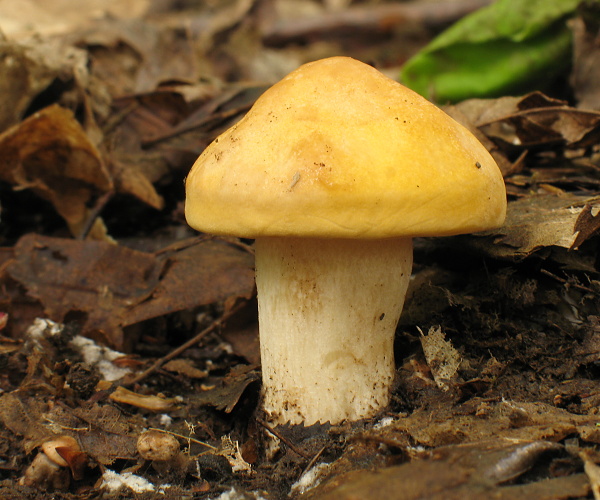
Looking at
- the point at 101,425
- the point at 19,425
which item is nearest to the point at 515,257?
the point at 101,425

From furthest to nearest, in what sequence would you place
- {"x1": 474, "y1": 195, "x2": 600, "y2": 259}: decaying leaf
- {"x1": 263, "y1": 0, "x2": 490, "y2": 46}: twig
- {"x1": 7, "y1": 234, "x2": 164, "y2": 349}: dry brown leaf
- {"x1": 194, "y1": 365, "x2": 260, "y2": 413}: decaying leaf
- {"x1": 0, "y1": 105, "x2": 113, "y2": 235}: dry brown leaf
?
{"x1": 263, "y1": 0, "x2": 490, "y2": 46}: twig < {"x1": 0, "y1": 105, "x2": 113, "y2": 235}: dry brown leaf < {"x1": 7, "y1": 234, "x2": 164, "y2": 349}: dry brown leaf < {"x1": 194, "y1": 365, "x2": 260, "y2": 413}: decaying leaf < {"x1": 474, "y1": 195, "x2": 600, "y2": 259}: decaying leaf

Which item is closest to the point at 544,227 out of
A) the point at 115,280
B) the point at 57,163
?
the point at 115,280

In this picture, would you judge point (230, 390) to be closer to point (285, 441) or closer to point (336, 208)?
point (285, 441)

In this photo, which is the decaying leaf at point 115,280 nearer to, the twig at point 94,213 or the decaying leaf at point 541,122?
the twig at point 94,213

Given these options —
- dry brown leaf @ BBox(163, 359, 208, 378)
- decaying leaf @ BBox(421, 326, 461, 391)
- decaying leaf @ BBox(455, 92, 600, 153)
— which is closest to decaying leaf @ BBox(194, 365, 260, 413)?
dry brown leaf @ BBox(163, 359, 208, 378)

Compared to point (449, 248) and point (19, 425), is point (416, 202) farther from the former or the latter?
point (19, 425)

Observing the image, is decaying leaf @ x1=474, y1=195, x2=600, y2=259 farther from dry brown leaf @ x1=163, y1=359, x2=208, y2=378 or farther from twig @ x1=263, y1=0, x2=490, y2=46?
twig @ x1=263, y1=0, x2=490, y2=46

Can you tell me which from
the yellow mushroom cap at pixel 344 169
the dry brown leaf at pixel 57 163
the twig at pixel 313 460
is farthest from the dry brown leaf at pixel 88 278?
the twig at pixel 313 460
